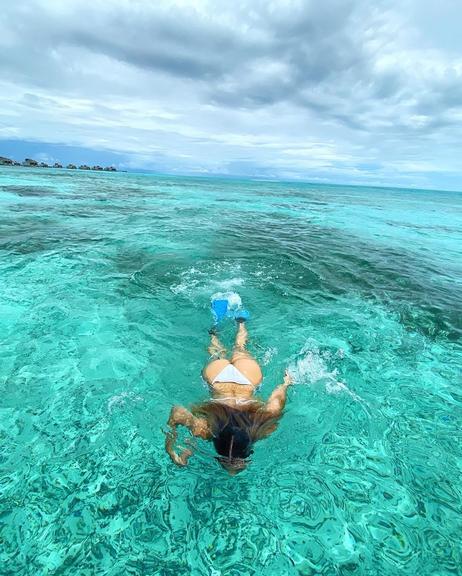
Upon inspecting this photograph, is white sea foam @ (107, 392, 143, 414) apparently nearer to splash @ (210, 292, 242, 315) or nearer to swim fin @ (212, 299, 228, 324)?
swim fin @ (212, 299, 228, 324)

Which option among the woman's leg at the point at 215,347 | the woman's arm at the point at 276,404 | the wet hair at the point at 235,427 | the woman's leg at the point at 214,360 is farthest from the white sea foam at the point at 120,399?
the woman's arm at the point at 276,404

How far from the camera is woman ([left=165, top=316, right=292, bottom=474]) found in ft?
17.1

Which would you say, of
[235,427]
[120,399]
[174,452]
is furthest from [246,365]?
[120,399]

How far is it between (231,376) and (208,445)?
1.34m

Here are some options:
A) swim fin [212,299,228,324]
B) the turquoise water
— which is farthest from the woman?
swim fin [212,299,228,324]

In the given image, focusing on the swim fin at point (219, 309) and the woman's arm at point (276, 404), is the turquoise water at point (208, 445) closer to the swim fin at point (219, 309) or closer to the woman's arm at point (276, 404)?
the swim fin at point (219, 309)

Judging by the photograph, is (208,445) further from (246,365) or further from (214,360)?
(214,360)

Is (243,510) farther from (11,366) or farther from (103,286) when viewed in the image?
(103,286)

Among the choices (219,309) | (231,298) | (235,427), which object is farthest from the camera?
(231,298)

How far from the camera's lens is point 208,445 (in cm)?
596

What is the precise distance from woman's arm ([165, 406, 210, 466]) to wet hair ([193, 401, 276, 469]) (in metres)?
0.15

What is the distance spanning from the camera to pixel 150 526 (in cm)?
482

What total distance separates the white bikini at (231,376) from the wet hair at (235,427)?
77 centimetres

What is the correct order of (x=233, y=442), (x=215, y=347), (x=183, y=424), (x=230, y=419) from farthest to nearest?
(x=215, y=347), (x=183, y=424), (x=230, y=419), (x=233, y=442)
